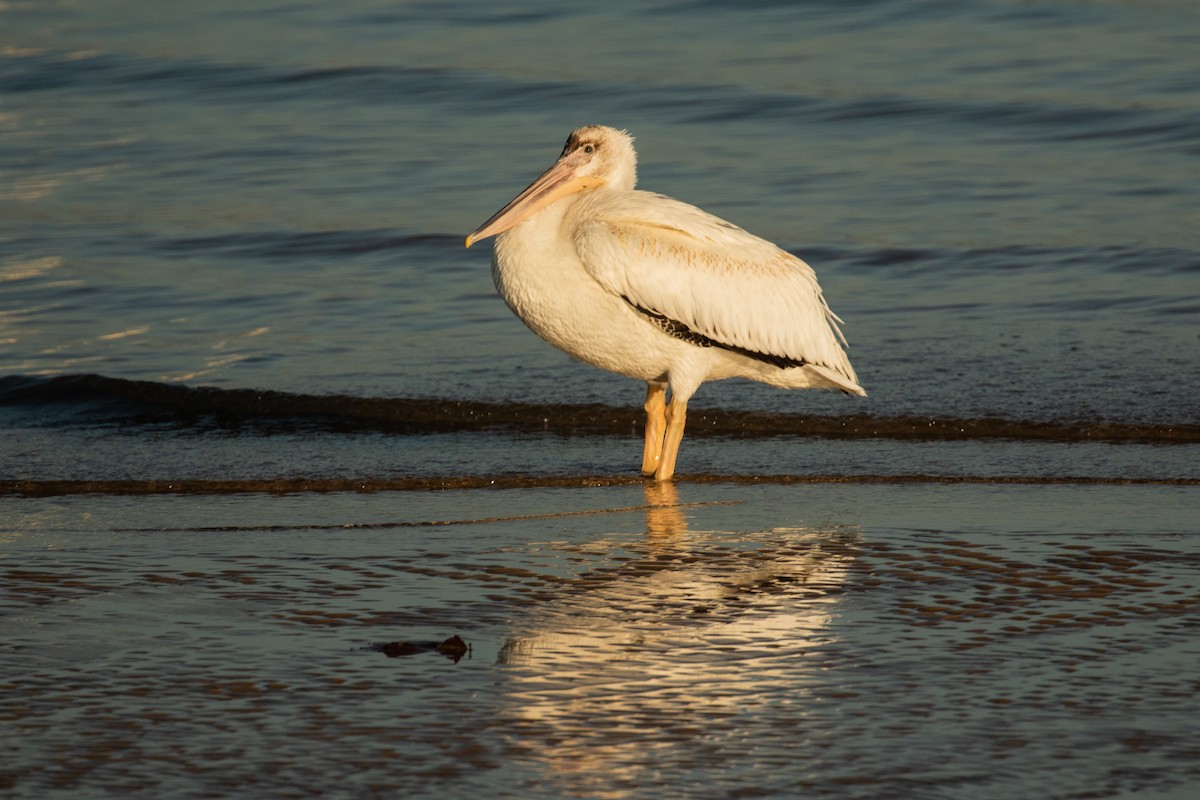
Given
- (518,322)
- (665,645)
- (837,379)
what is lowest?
(665,645)

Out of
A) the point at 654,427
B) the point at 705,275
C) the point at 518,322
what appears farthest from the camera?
the point at 518,322

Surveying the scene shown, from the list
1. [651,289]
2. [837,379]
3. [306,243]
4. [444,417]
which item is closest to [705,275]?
[651,289]

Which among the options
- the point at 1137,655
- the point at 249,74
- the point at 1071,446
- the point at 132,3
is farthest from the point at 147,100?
the point at 1137,655

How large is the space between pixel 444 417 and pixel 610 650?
3980 mm

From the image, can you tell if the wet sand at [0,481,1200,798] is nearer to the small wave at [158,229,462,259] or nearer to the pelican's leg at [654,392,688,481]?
the pelican's leg at [654,392,688,481]

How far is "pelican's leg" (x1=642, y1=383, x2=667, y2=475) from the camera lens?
23.4ft

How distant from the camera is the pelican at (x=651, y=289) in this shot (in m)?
6.79

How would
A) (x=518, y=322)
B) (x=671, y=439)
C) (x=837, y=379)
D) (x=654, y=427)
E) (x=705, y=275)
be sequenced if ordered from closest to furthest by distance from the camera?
1. (x=671, y=439)
2. (x=705, y=275)
3. (x=654, y=427)
4. (x=837, y=379)
5. (x=518, y=322)

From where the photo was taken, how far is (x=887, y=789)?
11.4ft

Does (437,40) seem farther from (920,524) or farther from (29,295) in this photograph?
(920,524)

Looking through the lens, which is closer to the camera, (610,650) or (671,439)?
(610,650)

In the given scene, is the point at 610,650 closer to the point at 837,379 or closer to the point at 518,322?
the point at 837,379

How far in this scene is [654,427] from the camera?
7.20 metres

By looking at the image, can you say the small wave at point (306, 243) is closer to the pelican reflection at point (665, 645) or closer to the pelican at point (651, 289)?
the pelican at point (651, 289)
